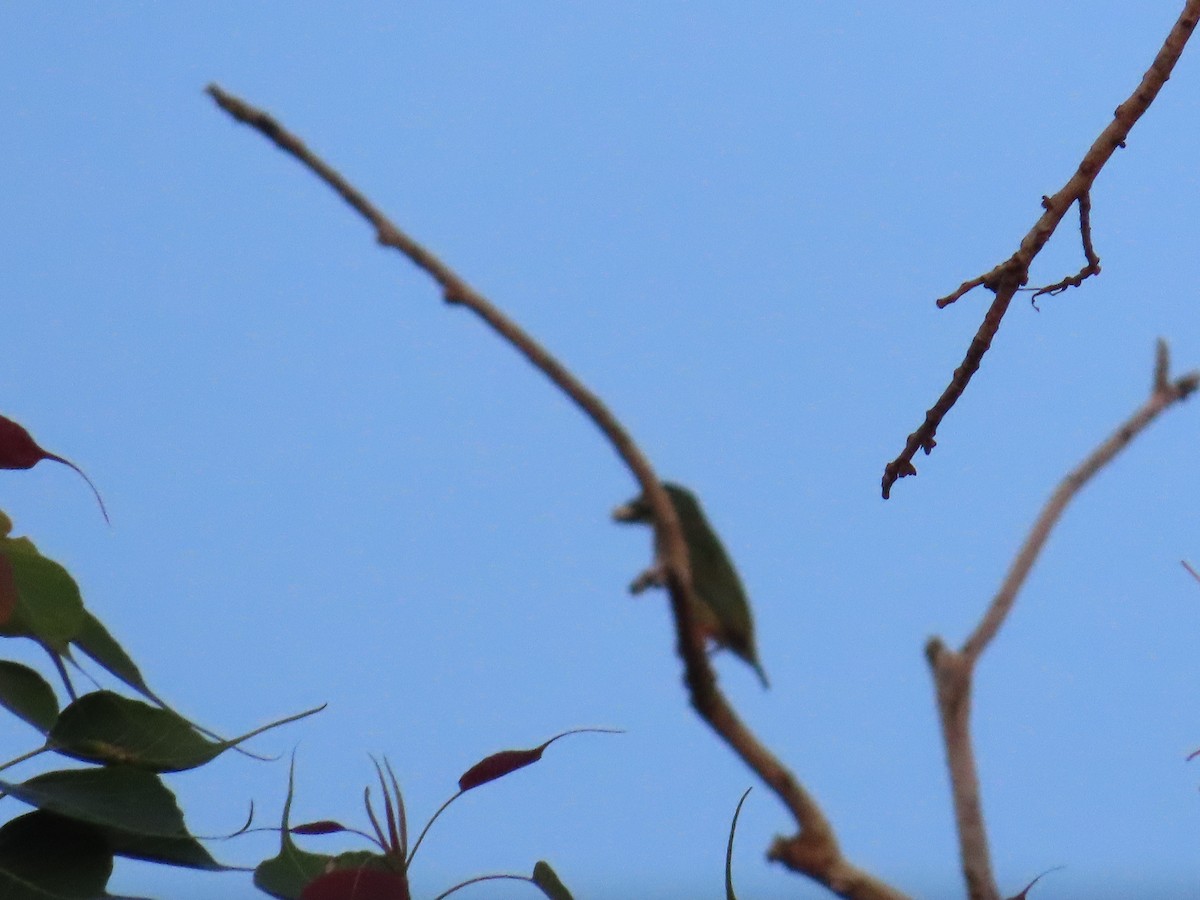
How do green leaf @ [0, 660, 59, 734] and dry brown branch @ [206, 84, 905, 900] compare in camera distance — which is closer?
dry brown branch @ [206, 84, 905, 900]

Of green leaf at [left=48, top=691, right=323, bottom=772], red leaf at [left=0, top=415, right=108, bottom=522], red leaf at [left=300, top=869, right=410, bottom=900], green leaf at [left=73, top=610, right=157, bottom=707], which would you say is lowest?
red leaf at [left=300, top=869, right=410, bottom=900]

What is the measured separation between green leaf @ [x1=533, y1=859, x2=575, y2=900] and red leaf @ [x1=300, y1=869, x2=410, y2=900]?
0.03m

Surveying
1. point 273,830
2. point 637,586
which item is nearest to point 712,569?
point 637,586

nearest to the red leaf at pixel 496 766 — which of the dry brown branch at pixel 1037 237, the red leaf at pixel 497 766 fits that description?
the red leaf at pixel 497 766

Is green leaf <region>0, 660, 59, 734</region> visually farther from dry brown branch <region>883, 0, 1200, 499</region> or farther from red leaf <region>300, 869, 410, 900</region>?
dry brown branch <region>883, 0, 1200, 499</region>

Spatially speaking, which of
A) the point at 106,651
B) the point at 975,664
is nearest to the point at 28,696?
the point at 106,651

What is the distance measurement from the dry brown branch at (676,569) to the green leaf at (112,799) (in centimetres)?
18

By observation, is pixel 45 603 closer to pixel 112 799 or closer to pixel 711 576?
pixel 112 799

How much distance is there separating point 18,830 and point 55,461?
3.5 inches

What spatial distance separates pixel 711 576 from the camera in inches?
8.9

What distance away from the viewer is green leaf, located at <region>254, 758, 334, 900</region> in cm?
33

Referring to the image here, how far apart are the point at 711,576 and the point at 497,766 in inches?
3.9

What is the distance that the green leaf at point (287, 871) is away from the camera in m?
0.33

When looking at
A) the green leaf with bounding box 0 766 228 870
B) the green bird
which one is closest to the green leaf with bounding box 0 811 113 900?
the green leaf with bounding box 0 766 228 870
